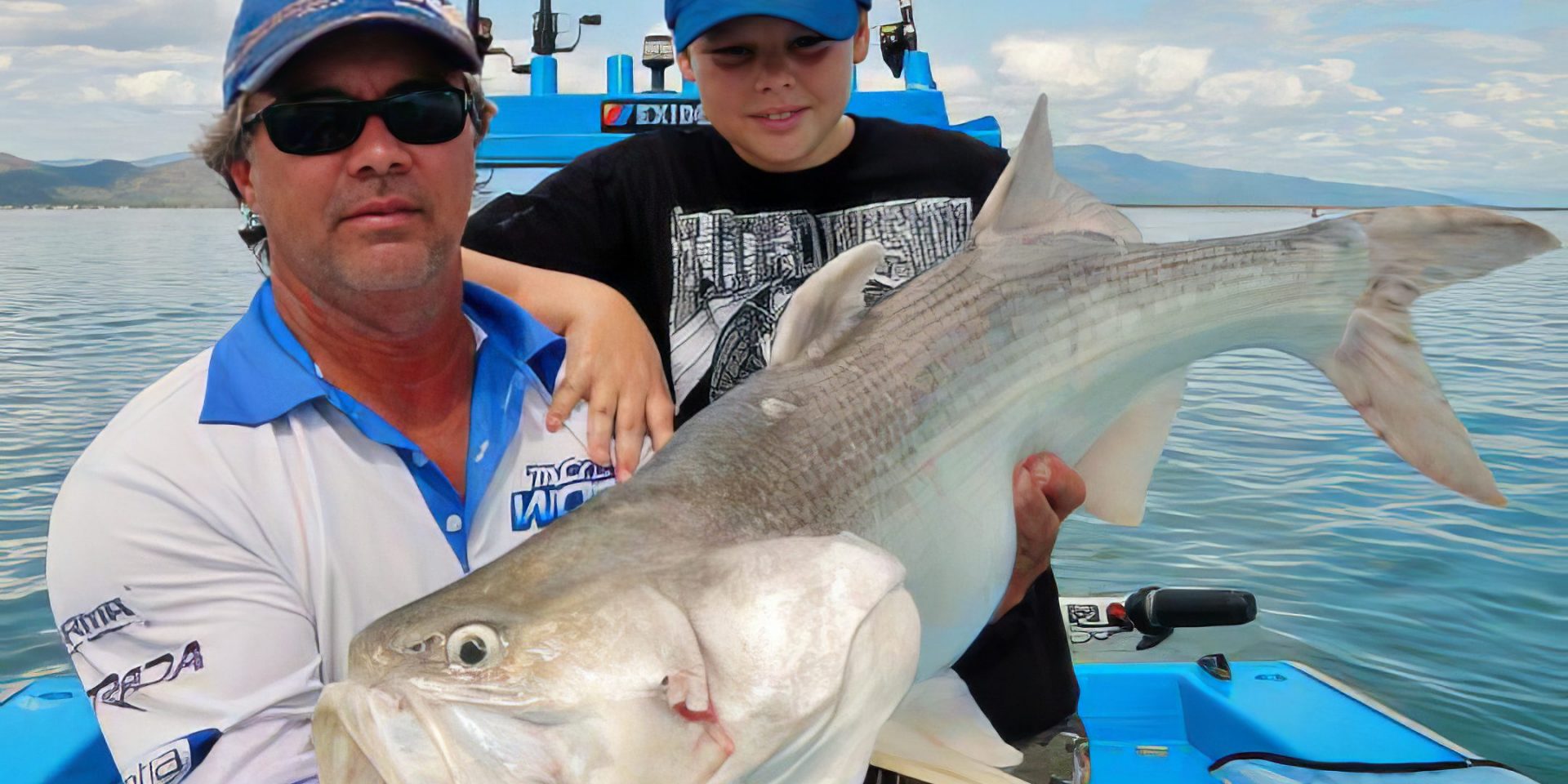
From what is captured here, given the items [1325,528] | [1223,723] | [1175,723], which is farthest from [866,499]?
[1325,528]

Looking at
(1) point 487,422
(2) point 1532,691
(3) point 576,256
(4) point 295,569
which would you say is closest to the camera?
(4) point 295,569

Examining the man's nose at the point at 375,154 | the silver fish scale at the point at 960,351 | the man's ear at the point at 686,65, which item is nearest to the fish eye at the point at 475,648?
the silver fish scale at the point at 960,351

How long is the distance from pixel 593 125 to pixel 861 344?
16.0 ft

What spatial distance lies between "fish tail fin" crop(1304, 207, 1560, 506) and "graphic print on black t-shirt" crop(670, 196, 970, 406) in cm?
86

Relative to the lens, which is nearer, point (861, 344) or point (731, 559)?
point (731, 559)

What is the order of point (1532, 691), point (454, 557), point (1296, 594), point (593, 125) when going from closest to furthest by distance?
point (454, 557), point (1532, 691), point (593, 125), point (1296, 594)

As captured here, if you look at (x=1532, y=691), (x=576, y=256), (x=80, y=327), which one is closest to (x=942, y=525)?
(x=576, y=256)

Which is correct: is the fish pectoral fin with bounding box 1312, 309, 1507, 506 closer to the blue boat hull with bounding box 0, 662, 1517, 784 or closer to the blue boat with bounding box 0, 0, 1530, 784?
the blue boat with bounding box 0, 0, 1530, 784

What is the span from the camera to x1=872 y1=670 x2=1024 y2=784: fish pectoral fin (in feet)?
5.55

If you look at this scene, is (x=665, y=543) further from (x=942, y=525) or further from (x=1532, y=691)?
(x=1532, y=691)

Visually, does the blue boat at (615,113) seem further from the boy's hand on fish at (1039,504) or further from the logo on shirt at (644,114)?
the boy's hand on fish at (1039,504)

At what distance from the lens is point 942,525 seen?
1.91 metres

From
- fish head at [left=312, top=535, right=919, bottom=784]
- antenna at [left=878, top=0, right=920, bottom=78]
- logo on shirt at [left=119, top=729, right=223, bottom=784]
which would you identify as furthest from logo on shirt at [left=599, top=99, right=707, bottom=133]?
fish head at [left=312, top=535, right=919, bottom=784]

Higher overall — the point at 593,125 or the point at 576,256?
the point at 593,125
